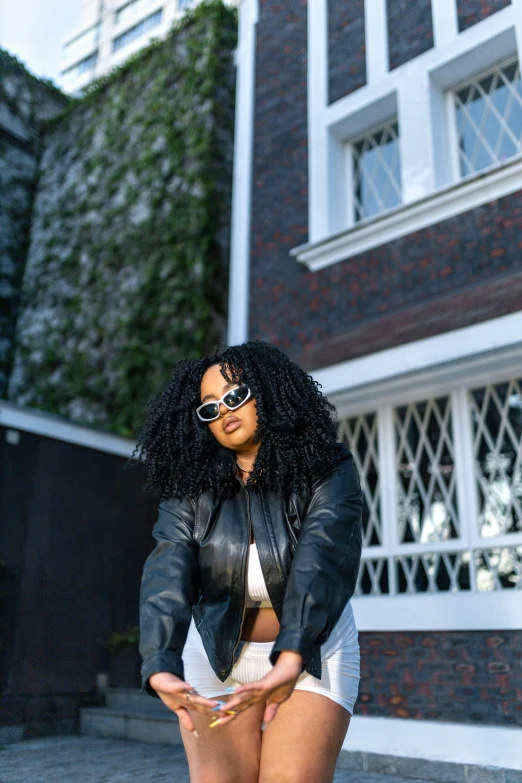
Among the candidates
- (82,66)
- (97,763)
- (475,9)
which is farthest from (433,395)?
(82,66)

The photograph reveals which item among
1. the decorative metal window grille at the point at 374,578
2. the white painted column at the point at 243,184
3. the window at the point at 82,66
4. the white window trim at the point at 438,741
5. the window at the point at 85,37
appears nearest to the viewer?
the white window trim at the point at 438,741

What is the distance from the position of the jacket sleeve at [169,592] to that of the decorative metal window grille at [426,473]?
3.68 metres

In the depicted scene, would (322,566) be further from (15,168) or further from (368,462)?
(15,168)

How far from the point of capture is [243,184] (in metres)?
7.40

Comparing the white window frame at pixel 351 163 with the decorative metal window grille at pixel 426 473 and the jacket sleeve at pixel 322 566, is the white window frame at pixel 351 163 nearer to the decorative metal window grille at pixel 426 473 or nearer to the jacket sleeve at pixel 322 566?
the decorative metal window grille at pixel 426 473

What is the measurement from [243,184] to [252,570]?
238 inches

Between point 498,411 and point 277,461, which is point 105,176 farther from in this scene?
point 277,461

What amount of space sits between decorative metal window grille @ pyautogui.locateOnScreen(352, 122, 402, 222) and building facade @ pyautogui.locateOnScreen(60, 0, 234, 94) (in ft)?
116

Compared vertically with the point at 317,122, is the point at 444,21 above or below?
above

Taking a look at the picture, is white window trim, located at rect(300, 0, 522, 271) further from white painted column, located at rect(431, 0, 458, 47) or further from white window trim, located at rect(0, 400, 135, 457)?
white window trim, located at rect(0, 400, 135, 457)

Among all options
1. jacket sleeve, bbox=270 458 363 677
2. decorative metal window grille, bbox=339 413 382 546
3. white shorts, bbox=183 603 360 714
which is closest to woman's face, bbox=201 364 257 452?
jacket sleeve, bbox=270 458 363 677

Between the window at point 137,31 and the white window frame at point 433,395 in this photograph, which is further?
the window at point 137,31

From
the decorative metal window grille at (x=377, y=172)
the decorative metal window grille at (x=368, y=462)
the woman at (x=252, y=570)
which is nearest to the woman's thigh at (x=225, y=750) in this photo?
the woman at (x=252, y=570)

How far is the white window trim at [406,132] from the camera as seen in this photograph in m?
5.73
